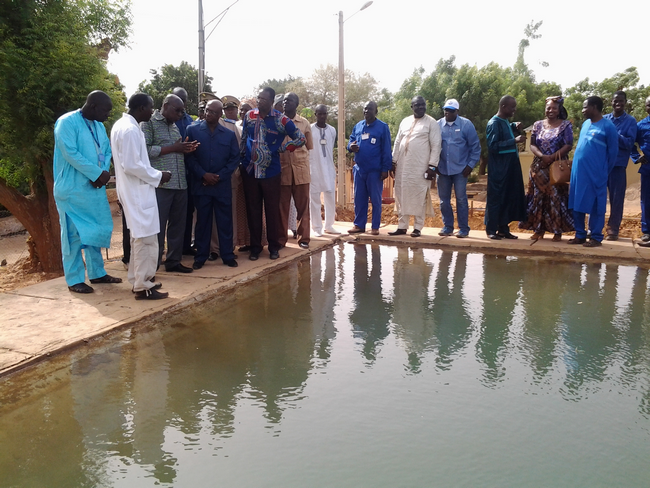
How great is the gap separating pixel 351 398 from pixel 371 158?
5366 mm

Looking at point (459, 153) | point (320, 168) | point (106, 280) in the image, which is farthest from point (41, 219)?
point (459, 153)

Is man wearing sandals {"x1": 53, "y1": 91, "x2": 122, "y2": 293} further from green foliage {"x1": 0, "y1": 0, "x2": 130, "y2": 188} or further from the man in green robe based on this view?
the man in green robe

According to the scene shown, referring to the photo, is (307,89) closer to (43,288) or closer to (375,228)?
(375,228)

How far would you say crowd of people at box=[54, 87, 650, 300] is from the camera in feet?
16.4

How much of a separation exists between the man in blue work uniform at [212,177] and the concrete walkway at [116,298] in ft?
0.84

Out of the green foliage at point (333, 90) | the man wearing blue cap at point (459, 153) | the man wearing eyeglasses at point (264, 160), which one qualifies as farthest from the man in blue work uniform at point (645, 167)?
the green foliage at point (333, 90)

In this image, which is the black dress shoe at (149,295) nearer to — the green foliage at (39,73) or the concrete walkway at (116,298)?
the concrete walkway at (116,298)

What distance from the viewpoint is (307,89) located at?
158 feet

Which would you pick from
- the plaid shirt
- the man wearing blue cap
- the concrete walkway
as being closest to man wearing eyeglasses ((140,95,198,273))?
the plaid shirt

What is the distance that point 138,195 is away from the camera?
4734 millimetres

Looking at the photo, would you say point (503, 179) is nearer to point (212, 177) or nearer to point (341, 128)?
point (212, 177)

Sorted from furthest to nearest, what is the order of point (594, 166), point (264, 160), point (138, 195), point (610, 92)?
point (610, 92) < point (594, 166) < point (264, 160) < point (138, 195)

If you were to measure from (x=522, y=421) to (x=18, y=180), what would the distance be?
9918 millimetres

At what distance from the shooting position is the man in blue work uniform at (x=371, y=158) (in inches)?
316
